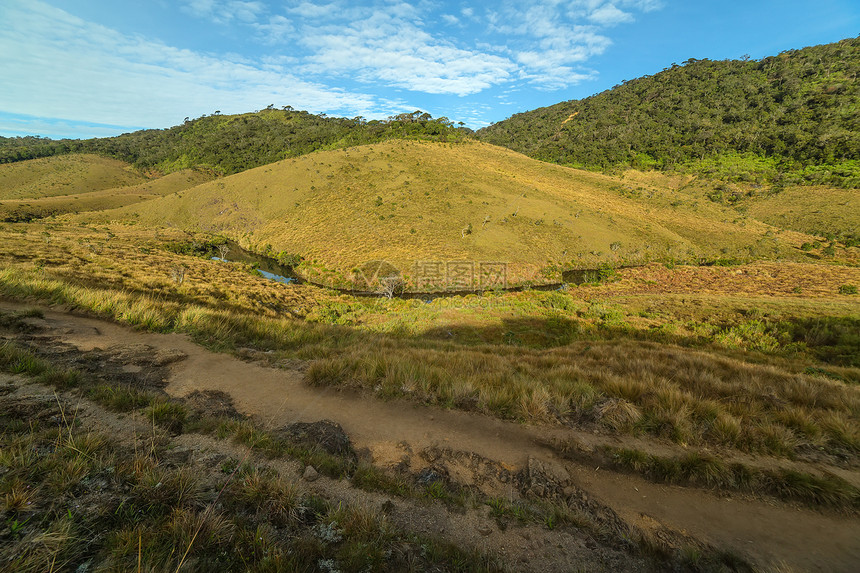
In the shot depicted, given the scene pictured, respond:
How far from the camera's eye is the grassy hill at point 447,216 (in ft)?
135

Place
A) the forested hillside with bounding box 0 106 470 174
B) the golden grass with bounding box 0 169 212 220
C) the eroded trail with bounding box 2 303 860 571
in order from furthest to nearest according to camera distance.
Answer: the forested hillside with bounding box 0 106 470 174, the golden grass with bounding box 0 169 212 220, the eroded trail with bounding box 2 303 860 571

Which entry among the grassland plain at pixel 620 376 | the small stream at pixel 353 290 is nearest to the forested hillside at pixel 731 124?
the small stream at pixel 353 290

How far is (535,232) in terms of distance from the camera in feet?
149

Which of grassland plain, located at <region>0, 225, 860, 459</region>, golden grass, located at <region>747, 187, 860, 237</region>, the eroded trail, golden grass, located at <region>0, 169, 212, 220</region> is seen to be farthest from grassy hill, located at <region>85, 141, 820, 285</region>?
the eroded trail

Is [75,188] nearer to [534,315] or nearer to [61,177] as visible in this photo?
[61,177]

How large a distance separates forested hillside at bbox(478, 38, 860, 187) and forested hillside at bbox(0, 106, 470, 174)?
49.5m

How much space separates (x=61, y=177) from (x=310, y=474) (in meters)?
132

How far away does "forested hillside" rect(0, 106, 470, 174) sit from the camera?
285ft

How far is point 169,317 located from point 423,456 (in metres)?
9.82

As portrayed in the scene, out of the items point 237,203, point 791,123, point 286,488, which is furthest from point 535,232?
point 791,123

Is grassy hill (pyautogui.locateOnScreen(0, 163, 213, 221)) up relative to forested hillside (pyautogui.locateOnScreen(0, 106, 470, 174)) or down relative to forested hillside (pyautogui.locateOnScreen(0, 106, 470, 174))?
down

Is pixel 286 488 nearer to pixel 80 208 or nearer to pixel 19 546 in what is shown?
pixel 19 546

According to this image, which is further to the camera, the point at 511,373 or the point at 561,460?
the point at 511,373

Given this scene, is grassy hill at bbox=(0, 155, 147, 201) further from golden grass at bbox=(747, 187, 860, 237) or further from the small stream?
golden grass at bbox=(747, 187, 860, 237)
